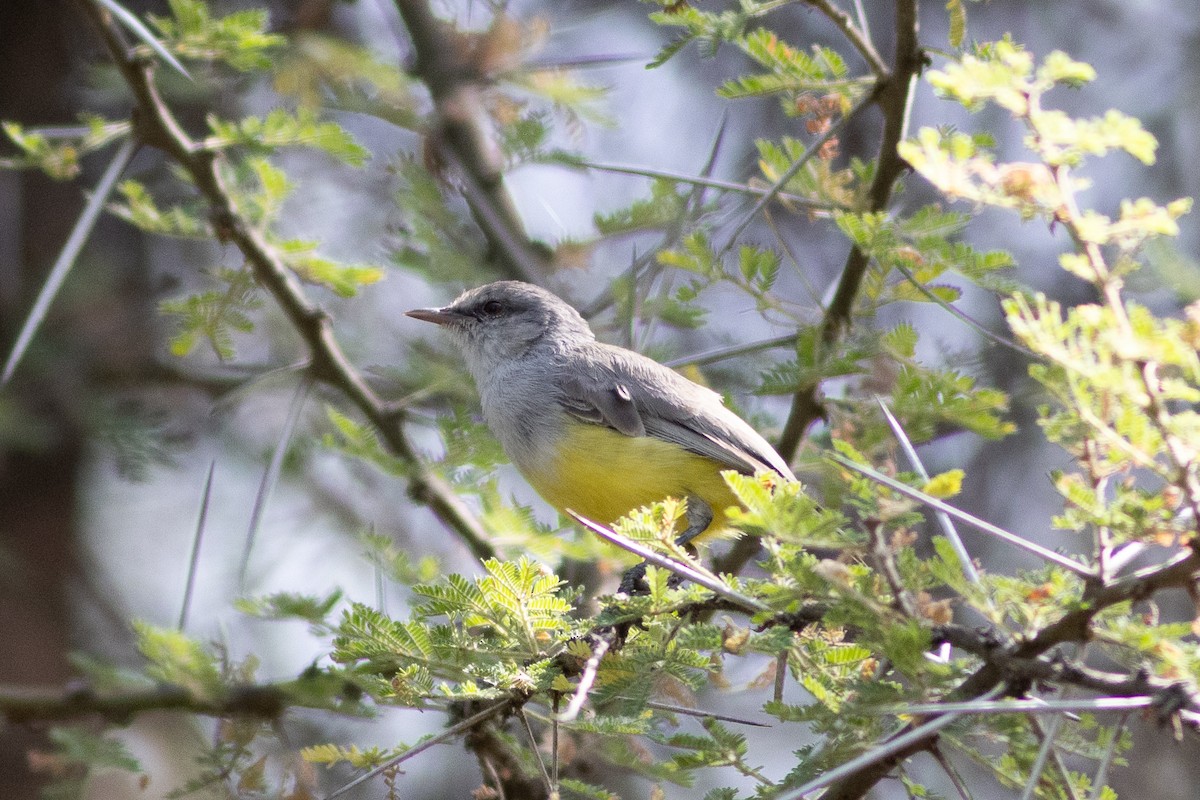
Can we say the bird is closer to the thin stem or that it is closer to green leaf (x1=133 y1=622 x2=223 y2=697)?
the thin stem

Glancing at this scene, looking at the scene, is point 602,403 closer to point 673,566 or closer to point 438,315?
point 438,315

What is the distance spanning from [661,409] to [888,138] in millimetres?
1630

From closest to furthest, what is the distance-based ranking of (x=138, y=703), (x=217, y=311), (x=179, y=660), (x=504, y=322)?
(x=179, y=660)
(x=138, y=703)
(x=217, y=311)
(x=504, y=322)

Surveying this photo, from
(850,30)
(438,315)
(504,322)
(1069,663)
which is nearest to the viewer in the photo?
(1069,663)

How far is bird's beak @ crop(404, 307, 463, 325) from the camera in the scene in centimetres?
578

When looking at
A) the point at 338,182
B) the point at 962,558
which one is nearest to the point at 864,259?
the point at 962,558

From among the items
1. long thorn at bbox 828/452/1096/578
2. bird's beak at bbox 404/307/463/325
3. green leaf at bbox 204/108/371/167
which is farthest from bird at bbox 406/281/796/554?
long thorn at bbox 828/452/1096/578

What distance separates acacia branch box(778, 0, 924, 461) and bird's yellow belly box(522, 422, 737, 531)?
0.76 metres

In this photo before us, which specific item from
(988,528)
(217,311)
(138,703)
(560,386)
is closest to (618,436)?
(560,386)

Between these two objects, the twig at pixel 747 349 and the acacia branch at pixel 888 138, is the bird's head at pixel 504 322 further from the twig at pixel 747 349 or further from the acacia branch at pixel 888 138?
Answer: the acacia branch at pixel 888 138

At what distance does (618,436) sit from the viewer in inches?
187

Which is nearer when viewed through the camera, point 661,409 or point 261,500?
point 261,500

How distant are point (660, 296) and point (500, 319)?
1520 mm

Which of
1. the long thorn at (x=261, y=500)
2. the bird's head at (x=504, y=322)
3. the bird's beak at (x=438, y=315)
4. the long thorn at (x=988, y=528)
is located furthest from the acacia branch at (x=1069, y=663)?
the bird's beak at (x=438, y=315)
